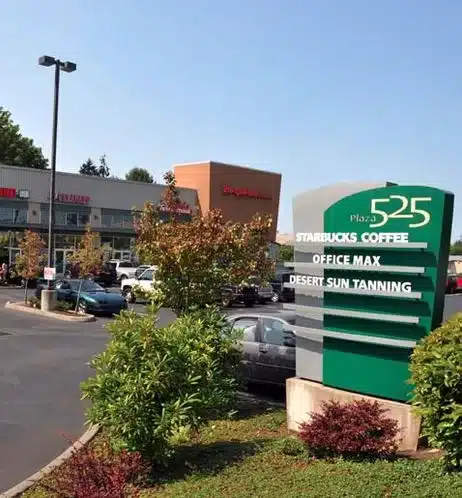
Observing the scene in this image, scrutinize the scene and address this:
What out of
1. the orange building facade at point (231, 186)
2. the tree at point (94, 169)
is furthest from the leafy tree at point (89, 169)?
the orange building facade at point (231, 186)

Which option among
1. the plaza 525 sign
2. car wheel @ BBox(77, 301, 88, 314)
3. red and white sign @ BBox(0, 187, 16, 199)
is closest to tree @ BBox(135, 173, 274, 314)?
the plaza 525 sign

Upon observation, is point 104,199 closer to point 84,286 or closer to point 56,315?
point 84,286

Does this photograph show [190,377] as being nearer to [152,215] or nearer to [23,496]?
[23,496]

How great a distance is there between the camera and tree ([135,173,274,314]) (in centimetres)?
919

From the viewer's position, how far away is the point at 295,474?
586 cm

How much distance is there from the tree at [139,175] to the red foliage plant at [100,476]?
4639 inches

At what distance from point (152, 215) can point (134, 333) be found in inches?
137

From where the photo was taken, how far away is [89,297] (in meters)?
26.8

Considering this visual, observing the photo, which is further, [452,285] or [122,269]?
[452,285]

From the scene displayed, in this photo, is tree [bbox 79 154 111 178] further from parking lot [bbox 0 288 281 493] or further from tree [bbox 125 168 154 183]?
parking lot [bbox 0 288 281 493]

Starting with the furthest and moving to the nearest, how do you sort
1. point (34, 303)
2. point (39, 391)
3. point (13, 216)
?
point (13, 216) < point (34, 303) < point (39, 391)

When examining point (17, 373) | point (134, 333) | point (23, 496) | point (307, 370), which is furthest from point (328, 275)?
point (17, 373)

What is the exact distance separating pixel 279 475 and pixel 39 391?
6.78 m

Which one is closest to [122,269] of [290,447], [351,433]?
[290,447]
